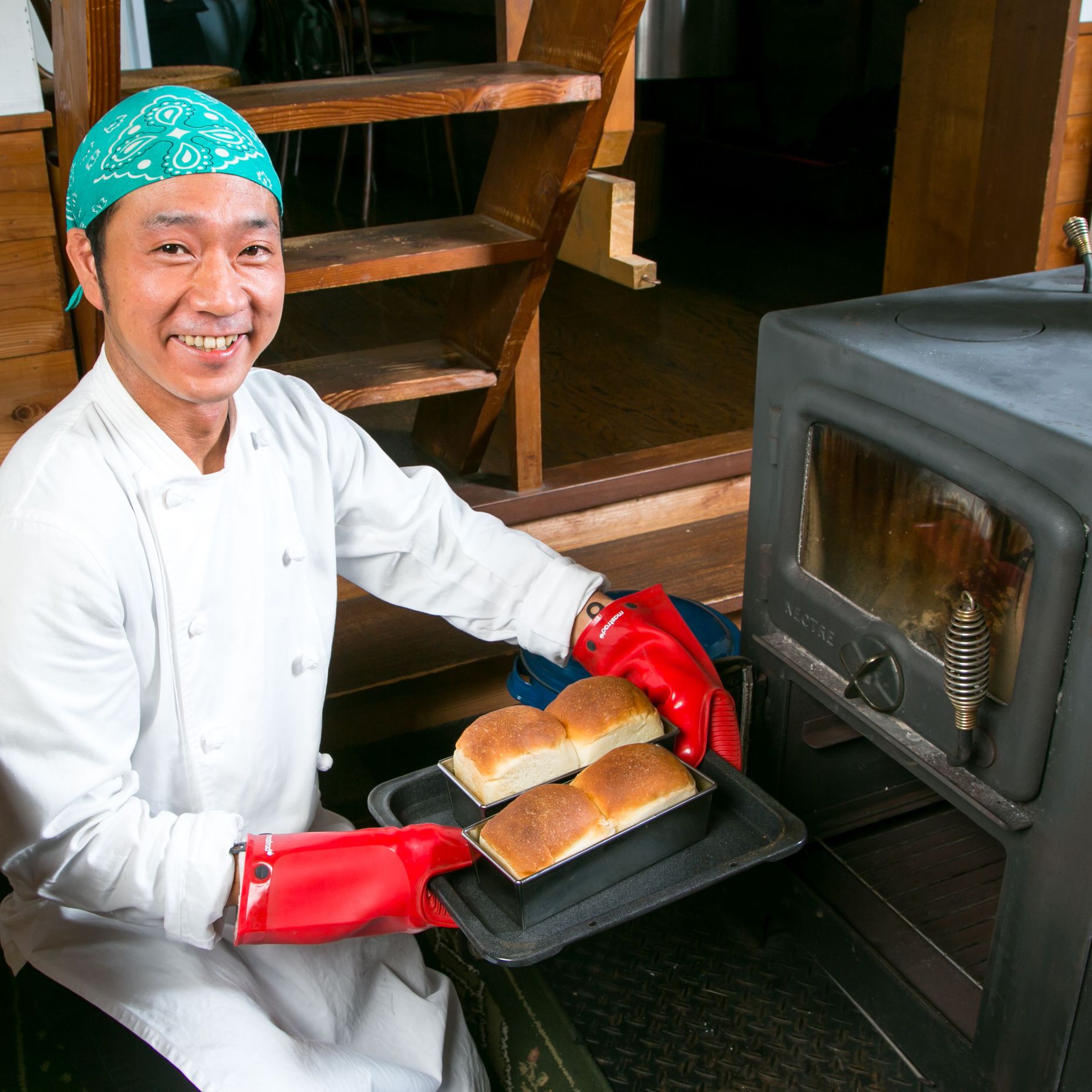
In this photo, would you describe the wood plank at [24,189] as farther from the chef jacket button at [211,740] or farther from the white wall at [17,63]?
the chef jacket button at [211,740]

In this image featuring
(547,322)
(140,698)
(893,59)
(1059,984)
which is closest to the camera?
(1059,984)

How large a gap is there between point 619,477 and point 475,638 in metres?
0.55

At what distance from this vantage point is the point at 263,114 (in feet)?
5.77

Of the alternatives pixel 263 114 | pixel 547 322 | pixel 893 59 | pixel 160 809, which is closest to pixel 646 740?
pixel 160 809

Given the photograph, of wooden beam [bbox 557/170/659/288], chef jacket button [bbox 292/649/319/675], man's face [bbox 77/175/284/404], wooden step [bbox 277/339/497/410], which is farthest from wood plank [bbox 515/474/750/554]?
man's face [bbox 77/175/284/404]

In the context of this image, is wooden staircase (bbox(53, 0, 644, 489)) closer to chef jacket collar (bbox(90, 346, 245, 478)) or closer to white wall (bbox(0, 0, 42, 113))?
white wall (bbox(0, 0, 42, 113))

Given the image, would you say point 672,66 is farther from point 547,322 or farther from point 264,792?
point 264,792

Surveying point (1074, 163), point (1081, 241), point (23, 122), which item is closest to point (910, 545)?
point (1081, 241)

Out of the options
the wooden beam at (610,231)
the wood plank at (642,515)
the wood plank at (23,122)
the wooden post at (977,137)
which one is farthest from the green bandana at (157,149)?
the wooden post at (977,137)

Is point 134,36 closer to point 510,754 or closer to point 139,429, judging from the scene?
point 139,429

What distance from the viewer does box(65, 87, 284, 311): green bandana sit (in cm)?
126

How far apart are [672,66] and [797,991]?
164 inches

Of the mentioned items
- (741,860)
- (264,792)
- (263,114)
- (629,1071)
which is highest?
(263,114)

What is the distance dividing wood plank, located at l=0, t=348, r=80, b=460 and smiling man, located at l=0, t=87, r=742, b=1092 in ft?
2.66
